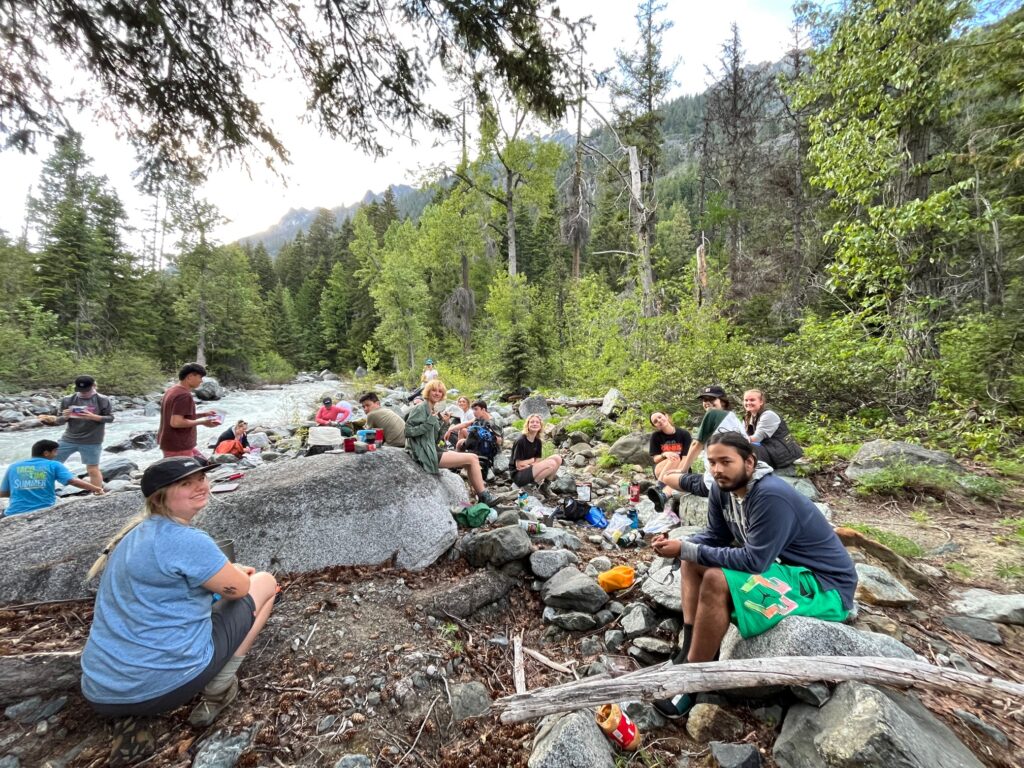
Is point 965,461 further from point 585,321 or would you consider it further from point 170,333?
point 170,333

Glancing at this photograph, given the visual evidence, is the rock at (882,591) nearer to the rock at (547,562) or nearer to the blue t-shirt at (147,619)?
the rock at (547,562)

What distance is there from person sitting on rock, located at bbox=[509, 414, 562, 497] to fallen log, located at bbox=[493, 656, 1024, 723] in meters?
4.21

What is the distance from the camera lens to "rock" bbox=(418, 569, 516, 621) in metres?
3.30

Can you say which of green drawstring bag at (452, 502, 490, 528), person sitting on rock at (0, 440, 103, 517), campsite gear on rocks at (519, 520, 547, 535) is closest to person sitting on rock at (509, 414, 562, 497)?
campsite gear on rocks at (519, 520, 547, 535)

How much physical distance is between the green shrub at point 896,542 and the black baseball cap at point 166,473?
5335mm

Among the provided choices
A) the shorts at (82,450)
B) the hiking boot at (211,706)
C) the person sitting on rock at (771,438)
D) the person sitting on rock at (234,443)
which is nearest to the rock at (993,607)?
the person sitting on rock at (771,438)

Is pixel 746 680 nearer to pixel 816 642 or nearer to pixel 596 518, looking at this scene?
pixel 816 642

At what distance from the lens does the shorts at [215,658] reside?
203 cm

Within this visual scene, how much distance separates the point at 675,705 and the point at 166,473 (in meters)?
3.03

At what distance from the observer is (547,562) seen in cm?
386

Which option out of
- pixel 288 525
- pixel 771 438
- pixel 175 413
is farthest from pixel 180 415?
pixel 771 438

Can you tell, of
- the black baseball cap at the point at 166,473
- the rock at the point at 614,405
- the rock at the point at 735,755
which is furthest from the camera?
the rock at the point at 614,405

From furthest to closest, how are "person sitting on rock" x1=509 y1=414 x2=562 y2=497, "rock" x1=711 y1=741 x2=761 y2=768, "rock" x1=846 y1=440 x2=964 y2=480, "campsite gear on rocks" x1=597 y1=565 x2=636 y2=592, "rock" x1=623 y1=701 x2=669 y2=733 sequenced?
"person sitting on rock" x1=509 y1=414 x2=562 y2=497, "rock" x1=846 y1=440 x2=964 y2=480, "campsite gear on rocks" x1=597 y1=565 x2=636 y2=592, "rock" x1=623 y1=701 x2=669 y2=733, "rock" x1=711 y1=741 x2=761 y2=768

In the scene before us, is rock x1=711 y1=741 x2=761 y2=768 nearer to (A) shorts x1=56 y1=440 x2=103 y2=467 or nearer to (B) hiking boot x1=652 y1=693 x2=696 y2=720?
(B) hiking boot x1=652 y1=693 x2=696 y2=720
